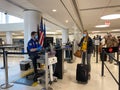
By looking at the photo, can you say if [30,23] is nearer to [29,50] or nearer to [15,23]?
[29,50]

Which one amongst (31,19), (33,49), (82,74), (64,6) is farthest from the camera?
(31,19)

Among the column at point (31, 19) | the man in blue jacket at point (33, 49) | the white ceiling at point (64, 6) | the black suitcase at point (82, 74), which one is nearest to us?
the black suitcase at point (82, 74)

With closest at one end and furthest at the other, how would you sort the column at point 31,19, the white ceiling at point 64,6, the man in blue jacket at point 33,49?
1. the man in blue jacket at point 33,49
2. the white ceiling at point 64,6
3. the column at point 31,19

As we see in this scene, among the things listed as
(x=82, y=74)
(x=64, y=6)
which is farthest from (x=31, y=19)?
(x=82, y=74)

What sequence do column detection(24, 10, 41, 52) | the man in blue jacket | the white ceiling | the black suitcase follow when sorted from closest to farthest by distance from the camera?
the black suitcase < the man in blue jacket < the white ceiling < column detection(24, 10, 41, 52)

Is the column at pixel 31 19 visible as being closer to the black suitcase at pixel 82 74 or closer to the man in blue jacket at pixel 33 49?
the man in blue jacket at pixel 33 49

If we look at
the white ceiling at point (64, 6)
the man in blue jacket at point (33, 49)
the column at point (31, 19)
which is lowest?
the man in blue jacket at point (33, 49)

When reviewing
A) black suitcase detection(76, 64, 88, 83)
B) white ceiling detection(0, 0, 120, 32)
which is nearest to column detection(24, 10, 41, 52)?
white ceiling detection(0, 0, 120, 32)

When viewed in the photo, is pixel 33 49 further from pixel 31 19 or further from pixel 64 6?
pixel 31 19

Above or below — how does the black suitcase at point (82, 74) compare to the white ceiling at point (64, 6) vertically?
below

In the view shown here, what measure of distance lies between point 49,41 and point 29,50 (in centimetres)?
71

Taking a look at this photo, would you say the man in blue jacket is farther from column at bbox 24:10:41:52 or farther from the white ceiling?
column at bbox 24:10:41:52

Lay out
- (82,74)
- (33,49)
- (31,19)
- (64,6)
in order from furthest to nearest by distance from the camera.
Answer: (31,19) < (64,6) < (33,49) < (82,74)

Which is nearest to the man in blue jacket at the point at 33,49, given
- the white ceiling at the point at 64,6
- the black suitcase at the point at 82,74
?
the white ceiling at the point at 64,6
